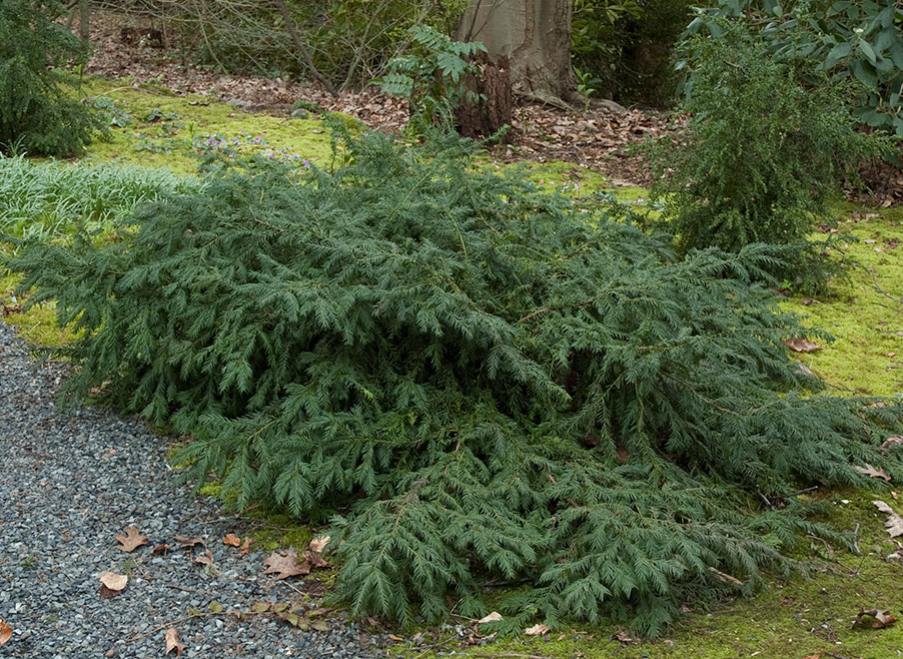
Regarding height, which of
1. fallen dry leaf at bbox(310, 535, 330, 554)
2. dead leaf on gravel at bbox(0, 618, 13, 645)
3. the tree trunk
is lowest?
dead leaf on gravel at bbox(0, 618, 13, 645)

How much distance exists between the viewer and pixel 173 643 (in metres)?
2.90

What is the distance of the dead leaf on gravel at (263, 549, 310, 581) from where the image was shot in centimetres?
332

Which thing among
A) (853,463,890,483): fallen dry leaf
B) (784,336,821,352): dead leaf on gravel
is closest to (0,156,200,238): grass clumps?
(784,336,821,352): dead leaf on gravel

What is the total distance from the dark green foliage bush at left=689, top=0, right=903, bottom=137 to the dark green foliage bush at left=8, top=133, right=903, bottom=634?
3.31 meters

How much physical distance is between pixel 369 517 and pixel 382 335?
94 cm

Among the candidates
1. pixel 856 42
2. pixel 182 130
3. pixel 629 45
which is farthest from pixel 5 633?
pixel 629 45

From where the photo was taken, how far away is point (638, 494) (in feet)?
11.3

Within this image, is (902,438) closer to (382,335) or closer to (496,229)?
(496,229)

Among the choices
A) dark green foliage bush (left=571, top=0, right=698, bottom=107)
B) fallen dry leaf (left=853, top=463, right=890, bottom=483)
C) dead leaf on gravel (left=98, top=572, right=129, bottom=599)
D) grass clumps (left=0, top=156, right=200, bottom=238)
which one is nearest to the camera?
dead leaf on gravel (left=98, top=572, right=129, bottom=599)

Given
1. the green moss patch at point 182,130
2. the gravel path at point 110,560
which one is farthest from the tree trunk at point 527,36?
the gravel path at point 110,560

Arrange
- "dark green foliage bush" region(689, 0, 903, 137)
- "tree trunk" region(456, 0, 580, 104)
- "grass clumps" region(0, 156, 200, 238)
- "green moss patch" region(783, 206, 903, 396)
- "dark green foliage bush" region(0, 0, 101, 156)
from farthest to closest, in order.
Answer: "tree trunk" region(456, 0, 580, 104)
"dark green foliage bush" region(0, 0, 101, 156)
"dark green foliage bush" region(689, 0, 903, 137)
"grass clumps" region(0, 156, 200, 238)
"green moss patch" region(783, 206, 903, 396)

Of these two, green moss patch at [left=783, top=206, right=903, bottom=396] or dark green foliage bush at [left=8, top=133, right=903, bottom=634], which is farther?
green moss patch at [left=783, top=206, right=903, bottom=396]

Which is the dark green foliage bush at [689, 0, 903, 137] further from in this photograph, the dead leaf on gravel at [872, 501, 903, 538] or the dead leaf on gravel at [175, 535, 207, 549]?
the dead leaf on gravel at [175, 535, 207, 549]

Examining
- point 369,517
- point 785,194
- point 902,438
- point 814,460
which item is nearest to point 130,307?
point 369,517
